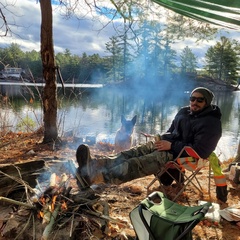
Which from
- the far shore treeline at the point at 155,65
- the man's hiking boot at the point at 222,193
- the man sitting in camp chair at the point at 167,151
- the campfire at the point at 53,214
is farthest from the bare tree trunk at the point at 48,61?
the far shore treeline at the point at 155,65

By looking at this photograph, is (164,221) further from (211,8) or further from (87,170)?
(211,8)

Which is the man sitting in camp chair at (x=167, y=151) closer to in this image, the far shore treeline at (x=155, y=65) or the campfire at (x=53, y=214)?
the campfire at (x=53, y=214)

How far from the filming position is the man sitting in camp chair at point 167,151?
259 cm

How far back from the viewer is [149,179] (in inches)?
158

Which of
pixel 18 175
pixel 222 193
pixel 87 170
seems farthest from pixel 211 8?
pixel 18 175

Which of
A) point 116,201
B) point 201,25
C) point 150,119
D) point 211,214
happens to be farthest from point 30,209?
point 150,119

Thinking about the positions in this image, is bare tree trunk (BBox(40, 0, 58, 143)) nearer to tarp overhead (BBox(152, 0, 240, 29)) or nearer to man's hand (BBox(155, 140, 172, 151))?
man's hand (BBox(155, 140, 172, 151))

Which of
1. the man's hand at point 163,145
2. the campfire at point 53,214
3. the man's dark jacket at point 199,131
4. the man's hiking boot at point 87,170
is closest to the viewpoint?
the campfire at point 53,214

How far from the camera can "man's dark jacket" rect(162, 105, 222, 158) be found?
2.96 meters

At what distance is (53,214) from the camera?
204 centimetres

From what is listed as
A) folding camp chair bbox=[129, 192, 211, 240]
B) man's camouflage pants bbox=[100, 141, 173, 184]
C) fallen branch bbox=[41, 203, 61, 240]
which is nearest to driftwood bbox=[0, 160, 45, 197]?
fallen branch bbox=[41, 203, 61, 240]

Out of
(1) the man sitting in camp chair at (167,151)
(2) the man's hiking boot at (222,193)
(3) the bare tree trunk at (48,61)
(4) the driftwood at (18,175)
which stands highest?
(3) the bare tree trunk at (48,61)

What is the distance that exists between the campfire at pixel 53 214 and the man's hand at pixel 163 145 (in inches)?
41.7

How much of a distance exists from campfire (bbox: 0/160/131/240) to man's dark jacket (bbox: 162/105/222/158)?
124 cm
